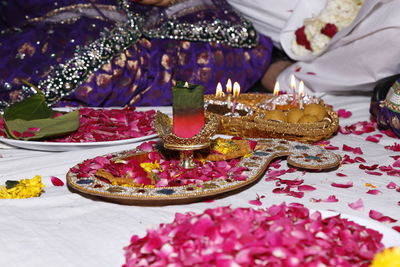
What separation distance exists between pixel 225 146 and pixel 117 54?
27.5 inches

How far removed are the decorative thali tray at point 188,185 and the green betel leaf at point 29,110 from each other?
30cm

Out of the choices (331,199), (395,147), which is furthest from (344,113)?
(331,199)

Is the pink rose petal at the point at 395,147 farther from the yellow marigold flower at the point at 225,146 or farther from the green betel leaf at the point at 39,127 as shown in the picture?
the green betel leaf at the point at 39,127

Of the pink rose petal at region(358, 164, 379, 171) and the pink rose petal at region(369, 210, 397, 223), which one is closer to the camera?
the pink rose petal at region(369, 210, 397, 223)

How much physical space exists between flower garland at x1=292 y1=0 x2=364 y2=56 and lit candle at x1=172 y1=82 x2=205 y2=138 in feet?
3.42

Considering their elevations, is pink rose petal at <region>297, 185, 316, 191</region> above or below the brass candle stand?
below

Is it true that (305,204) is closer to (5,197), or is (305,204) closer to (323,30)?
(5,197)

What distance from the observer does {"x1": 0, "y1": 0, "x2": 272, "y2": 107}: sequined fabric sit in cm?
171

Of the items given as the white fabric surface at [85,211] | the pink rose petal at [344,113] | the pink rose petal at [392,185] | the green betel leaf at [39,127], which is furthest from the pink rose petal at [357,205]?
the pink rose petal at [344,113]

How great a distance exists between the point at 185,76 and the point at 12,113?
0.73 meters

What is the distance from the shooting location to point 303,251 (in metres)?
0.68

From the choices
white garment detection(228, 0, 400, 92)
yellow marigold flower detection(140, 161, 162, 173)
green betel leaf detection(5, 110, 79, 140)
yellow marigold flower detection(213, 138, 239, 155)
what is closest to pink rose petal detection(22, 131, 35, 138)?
green betel leaf detection(5, 110, 79, 140)

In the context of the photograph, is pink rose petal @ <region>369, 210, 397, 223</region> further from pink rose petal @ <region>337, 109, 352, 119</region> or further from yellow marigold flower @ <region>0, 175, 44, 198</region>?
pink rose petal @ <region>337, 109, 352, 119</region>

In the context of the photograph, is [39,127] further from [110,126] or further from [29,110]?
[110,126]
